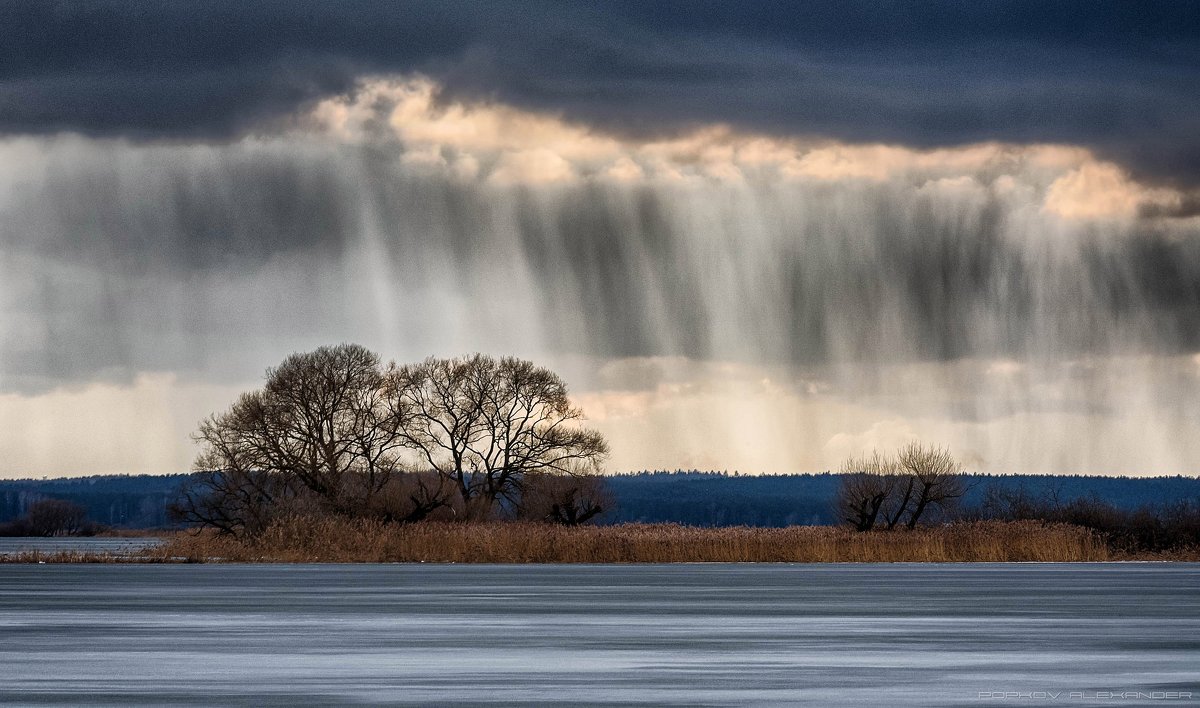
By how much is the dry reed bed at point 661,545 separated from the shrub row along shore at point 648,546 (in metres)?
0.04

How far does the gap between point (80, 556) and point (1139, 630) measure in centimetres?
5008

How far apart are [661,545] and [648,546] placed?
0.59m

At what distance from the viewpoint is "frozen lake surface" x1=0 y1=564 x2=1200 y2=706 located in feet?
57.6

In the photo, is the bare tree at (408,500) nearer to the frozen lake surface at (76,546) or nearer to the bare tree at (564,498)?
the bare tree at (564,498)

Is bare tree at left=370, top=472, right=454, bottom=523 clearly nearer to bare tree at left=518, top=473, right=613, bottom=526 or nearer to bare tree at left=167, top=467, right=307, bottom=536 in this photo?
bare tree at left=167, top=467, right=307, bottom=536

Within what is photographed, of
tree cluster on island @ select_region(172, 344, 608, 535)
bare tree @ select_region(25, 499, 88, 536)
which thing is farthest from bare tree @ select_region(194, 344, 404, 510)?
bare tree @ select_region(25, 499, 88, 536)

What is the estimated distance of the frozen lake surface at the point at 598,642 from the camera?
17547mm

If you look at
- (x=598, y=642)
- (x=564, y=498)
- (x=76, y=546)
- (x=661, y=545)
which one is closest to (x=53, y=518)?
(x=76, y=546)

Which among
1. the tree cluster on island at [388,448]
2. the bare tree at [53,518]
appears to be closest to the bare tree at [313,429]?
the tree cluster on island at [388,448]

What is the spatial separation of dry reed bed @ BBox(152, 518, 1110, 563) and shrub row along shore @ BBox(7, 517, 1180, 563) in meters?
0.04

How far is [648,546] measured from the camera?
2477 inches

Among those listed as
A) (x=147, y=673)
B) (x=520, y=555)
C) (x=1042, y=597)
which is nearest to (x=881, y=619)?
(x=1042, y=597)

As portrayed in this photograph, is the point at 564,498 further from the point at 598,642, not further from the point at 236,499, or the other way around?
the point at 598,642

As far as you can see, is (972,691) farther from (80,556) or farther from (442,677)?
(80,556)
